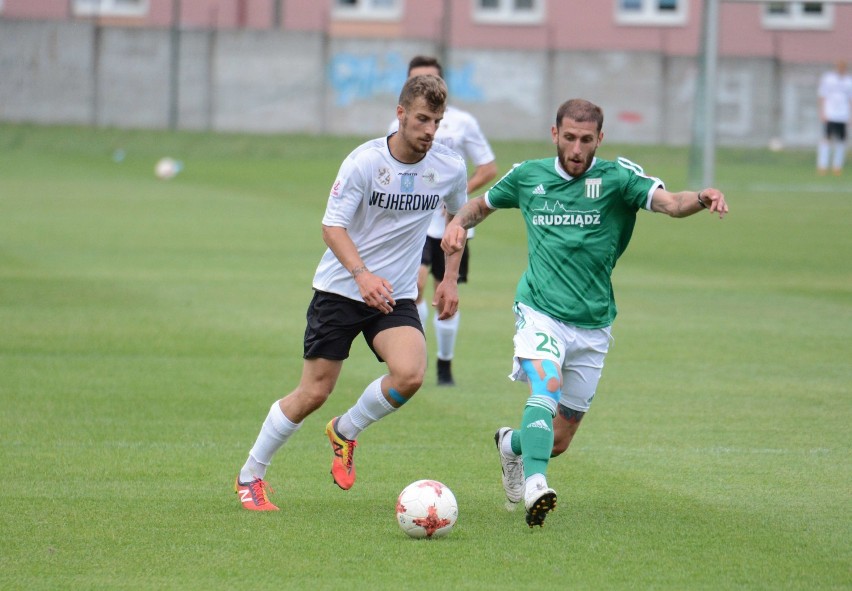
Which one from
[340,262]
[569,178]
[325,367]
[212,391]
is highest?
[569,178]

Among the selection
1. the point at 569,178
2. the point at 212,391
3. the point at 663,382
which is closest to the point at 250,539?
the point at 569,178

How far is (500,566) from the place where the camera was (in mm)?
5863

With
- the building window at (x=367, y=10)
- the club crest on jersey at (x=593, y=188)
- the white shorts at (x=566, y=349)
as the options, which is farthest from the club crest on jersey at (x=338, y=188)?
the building window at (x=367, y=10)

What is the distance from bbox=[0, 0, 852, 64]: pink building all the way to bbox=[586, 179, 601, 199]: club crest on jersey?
33.4m

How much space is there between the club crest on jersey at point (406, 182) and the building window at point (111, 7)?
36928mm

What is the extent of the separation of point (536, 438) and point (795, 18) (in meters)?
36.3

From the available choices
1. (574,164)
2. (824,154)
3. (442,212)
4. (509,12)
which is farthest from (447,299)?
(509,12)

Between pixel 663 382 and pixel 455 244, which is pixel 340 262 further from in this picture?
pixel 663 382

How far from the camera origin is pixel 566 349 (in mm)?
6793

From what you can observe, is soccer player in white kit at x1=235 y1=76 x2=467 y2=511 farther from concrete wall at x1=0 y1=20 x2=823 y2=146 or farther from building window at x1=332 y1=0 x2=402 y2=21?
building window at x1=332 y1=0 x2=402 y2=21

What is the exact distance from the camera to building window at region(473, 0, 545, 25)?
42500mm

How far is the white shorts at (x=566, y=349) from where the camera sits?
21.9 feet

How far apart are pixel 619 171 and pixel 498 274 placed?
437 inches

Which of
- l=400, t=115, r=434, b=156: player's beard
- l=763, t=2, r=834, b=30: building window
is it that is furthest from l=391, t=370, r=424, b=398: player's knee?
l=763, t=2, r=834, b=30: building window
